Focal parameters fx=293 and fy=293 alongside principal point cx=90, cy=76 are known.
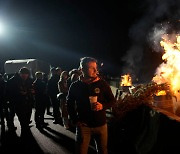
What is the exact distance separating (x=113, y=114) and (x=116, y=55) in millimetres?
47875

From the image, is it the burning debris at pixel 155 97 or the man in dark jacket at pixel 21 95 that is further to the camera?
the man in dark jacket at pixel 21 95

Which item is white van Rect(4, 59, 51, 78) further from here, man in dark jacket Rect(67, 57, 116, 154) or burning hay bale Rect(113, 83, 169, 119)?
man in dark jacket Rect(67, 57, 116, 154)

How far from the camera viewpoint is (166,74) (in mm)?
11117

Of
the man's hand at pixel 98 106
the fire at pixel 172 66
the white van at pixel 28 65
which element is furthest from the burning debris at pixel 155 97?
the white van at pixel 28 65

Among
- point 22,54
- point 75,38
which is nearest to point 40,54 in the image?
point 22,54

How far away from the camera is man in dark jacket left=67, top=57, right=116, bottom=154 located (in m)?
4.95

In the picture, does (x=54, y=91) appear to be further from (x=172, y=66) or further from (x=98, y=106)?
(x=98, y=106)

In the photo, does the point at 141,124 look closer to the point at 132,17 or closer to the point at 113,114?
the point at 113,114

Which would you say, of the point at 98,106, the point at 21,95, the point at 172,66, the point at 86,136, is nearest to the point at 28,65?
the point at 172,66

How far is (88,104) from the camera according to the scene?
4.97m

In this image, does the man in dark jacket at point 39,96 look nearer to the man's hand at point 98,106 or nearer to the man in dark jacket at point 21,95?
the man in dark jacket at point 21,95

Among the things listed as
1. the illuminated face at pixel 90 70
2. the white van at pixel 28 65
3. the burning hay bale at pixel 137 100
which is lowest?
the burning hay bale at pixel 137 100

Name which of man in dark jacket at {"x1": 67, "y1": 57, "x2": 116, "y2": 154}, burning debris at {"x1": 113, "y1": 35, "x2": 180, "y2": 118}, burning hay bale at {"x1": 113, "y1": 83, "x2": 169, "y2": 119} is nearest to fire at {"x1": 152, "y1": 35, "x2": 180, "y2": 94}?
burning debris at {"x1": 113, "y1": 35, "x2": 180, "y2": 118}

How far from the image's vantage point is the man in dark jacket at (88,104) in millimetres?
4949
